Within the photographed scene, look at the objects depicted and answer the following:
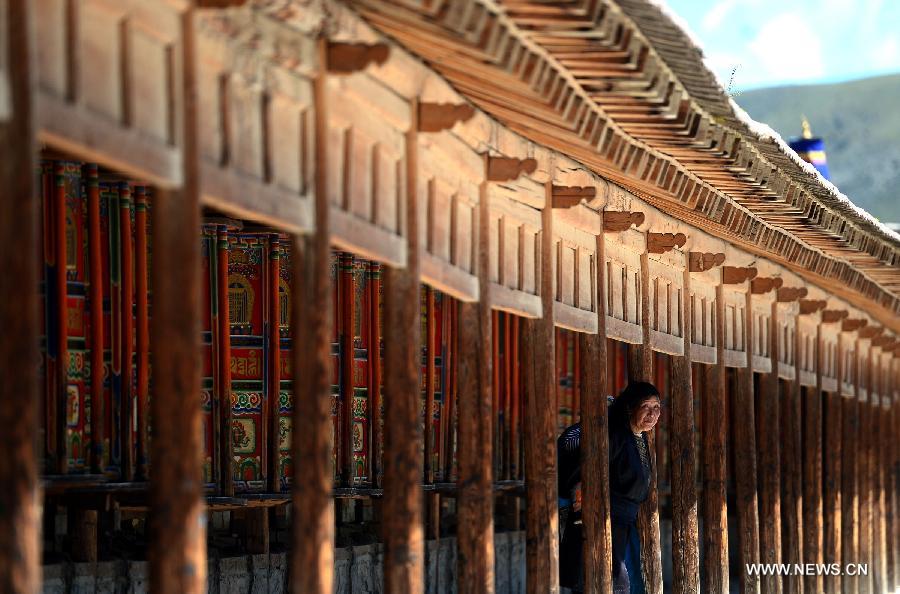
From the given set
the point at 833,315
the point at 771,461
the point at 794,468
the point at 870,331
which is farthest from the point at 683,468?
the point at 870,331

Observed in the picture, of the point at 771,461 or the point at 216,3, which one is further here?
the point at 771,461

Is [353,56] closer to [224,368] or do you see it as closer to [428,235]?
[428,235]

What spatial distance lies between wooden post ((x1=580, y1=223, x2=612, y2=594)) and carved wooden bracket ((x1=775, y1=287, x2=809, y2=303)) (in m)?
4.88

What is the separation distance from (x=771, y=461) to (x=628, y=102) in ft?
24.9

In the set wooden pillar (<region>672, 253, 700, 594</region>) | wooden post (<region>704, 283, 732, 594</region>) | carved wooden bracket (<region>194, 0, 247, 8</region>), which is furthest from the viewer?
wooden post (<region>704, 283, 732, 594</region>)

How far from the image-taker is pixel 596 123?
8.28 m

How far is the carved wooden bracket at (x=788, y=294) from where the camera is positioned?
594 inches

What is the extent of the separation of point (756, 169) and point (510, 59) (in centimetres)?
384

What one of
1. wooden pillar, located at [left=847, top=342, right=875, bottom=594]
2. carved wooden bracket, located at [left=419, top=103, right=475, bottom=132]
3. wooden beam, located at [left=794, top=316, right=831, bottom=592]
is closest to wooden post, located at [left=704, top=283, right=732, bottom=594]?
wooden beam, located at [left=794, top=316, right=831, bottom=592]

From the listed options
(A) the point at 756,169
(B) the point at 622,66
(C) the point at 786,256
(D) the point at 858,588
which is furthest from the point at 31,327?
(D) the point at 858,588

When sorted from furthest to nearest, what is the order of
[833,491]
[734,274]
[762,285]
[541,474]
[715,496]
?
[833,491] → [762,285] → [734,274] → [715,496] → [541,474]

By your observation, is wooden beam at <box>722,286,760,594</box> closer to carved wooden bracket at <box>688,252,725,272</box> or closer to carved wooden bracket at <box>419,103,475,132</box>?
carved wooden bracket at <box>688,252,725,272</box>

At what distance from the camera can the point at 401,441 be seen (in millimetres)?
7379

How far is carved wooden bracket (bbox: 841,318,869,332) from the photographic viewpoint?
60.2 ft
